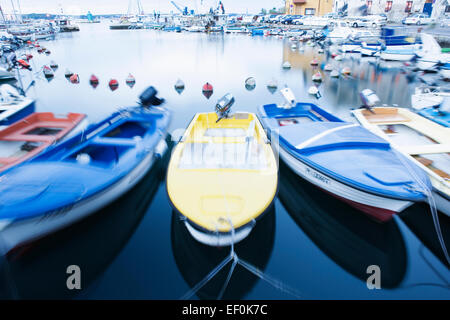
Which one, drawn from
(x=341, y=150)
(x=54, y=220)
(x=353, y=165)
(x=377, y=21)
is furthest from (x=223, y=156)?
(x=377, y=21)

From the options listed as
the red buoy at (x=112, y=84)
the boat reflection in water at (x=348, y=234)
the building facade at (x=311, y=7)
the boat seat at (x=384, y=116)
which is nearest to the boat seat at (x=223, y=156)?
the boat reflection in water at (x=348, y=234)

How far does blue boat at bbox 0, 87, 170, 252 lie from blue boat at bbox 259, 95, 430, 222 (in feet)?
14.8

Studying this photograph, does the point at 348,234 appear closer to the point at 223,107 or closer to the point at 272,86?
the point at 223,107

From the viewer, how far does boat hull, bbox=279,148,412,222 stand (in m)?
5.14

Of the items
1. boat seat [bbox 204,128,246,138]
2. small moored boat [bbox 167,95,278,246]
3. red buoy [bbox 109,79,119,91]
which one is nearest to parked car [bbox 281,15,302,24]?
red buoy [bbox 109,79,119,91]

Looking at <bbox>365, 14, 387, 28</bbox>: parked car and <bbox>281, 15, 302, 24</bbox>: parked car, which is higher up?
<bbox>281, 15, 302, 24</bbox>: parked car

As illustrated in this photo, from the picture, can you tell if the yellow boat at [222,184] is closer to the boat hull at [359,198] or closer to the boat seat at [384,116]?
the boat hull at [359,198]

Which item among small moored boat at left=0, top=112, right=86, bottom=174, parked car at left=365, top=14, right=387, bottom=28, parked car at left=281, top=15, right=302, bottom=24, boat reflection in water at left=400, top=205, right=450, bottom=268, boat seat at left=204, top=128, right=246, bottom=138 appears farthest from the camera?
parked car at left=281, top=15, right=302, bottom=24

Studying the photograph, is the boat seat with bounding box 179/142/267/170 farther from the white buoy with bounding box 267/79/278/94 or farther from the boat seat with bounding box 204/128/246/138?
the white buoy with bounding box 267/79/278/94

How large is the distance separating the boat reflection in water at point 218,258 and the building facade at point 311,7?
80.8 m

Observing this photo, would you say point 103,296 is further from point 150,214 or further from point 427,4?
point 427,4

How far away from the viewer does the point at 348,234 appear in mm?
5805

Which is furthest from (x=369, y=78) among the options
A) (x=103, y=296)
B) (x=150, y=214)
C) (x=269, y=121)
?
(x=103, y=296)
